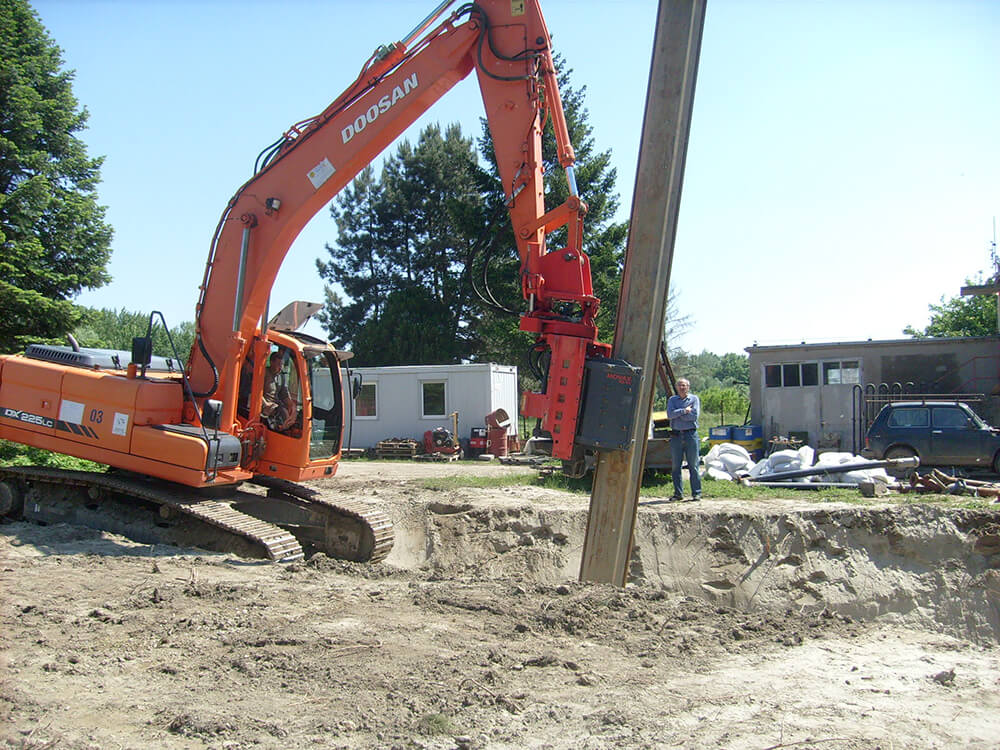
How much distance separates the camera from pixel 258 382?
784cm

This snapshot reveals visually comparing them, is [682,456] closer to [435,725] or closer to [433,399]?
[435,725]

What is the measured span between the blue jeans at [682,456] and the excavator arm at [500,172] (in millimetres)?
3628

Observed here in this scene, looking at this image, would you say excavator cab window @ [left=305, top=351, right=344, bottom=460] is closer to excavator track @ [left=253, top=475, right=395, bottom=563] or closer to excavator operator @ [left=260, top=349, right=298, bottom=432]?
excavator operator @ [left=260, top=349, right=298, bottom=432]

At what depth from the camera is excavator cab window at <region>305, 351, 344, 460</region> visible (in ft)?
26.8

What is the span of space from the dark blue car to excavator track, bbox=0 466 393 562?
10804 mm

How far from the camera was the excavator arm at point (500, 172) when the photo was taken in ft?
18.2

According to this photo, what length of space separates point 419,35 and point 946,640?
264 inches

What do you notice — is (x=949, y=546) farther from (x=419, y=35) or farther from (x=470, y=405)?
(x=470, y=405)

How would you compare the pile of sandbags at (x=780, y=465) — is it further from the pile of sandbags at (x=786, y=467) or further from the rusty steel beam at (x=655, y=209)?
the rusty steel beam at (x=655, y=209)

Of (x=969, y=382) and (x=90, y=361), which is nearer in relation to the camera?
(x=90, y=361)

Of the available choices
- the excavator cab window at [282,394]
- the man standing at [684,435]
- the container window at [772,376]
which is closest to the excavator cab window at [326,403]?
the excavator cab window at [282,394]

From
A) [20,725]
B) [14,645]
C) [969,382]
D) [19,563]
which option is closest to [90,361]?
[19,563]

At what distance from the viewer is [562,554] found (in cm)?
903

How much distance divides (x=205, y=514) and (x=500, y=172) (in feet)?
13.7
